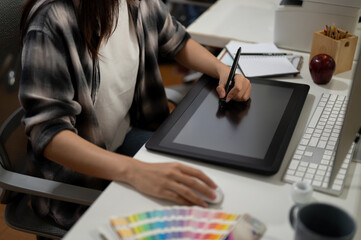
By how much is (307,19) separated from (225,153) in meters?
0.86

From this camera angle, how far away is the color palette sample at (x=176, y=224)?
0.81 meters

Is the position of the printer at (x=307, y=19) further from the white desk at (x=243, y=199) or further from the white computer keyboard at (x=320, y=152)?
the white desk at (x=243, y=199)

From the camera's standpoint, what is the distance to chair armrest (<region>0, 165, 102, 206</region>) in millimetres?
1030

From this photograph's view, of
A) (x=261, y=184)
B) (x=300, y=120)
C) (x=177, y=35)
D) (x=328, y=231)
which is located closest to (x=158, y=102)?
(x=177, y=35)

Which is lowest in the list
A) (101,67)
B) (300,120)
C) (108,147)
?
(108,147)

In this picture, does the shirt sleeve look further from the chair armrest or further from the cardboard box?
the cardboard box

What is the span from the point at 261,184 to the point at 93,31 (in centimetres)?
57

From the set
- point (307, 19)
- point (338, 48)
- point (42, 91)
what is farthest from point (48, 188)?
point (307, 19)

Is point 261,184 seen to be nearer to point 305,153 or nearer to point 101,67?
point 305,153

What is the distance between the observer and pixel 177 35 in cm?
152

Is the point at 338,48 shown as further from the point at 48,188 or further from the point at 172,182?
the point at 48,188

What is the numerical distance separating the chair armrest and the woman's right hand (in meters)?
0.14

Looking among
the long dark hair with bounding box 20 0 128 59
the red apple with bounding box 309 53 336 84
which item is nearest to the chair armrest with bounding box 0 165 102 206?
the long dark hair with bounding box 20 0 128 59

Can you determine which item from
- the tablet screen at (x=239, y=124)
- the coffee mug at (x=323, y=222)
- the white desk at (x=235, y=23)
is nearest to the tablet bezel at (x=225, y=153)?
the tablet screen at (x=239, y=124)
